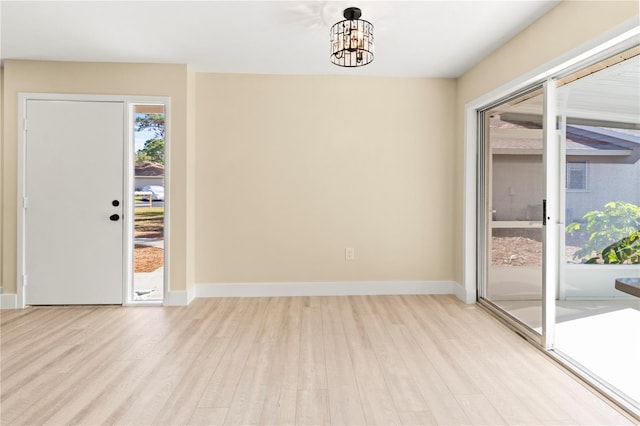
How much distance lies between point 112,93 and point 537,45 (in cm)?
387

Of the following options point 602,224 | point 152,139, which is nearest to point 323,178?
point 152,139

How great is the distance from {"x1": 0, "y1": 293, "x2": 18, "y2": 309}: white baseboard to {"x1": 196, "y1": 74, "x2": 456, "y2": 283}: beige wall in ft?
5.79

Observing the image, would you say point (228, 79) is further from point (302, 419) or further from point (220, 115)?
point (302, 419)

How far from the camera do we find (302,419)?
5.96 ft

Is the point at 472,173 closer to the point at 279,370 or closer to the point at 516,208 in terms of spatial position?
the point at 516,208

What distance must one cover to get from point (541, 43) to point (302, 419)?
2952mm

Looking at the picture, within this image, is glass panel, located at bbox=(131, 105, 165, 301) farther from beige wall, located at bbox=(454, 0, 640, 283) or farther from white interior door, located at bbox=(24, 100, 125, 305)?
beige wall, located at bbox=(454, 0, 640, 283)

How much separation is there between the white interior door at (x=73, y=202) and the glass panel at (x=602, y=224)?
158 inches

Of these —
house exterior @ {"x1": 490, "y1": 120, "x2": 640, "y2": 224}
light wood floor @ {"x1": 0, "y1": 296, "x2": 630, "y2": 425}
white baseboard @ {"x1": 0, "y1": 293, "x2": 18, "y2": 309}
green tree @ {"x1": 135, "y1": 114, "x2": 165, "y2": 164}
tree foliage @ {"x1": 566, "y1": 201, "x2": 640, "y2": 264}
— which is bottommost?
light wood floor @ {"x1": 0, "y1": 296, "x2": 630, "y2": 425}

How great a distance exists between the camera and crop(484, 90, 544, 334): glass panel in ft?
9.36

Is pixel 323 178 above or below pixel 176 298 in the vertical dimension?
above

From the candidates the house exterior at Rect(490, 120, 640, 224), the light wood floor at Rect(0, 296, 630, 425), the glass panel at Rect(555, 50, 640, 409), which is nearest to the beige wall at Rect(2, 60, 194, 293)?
the light wood floor at Rect(0, 296, 630, 425)

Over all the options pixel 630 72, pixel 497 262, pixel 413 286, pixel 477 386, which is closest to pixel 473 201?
pixel 497 262

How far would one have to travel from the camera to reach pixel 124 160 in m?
3.60
